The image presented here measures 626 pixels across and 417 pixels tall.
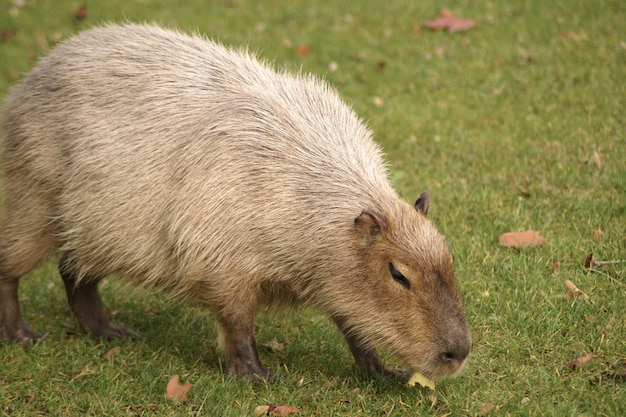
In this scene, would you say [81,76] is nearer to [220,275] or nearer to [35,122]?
[35,122]

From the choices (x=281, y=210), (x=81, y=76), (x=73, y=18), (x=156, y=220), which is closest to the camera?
(x=281, y=210)

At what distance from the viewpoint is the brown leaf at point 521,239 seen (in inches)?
212

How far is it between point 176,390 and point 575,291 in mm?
2277

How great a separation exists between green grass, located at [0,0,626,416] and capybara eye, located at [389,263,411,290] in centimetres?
63

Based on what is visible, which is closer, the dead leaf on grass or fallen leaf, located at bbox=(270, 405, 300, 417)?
the dead leaf on grass

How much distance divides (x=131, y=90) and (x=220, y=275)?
1201 mm

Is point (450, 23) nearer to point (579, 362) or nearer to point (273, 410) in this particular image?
point (579, 362)

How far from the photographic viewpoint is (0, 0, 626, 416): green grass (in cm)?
424

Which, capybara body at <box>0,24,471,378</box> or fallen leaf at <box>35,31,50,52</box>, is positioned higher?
capybara body at <box>0,24,471,378</box>

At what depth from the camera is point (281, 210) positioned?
4.18 m

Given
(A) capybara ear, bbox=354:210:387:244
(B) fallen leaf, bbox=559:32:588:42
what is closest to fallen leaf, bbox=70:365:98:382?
(A) capybara ear, bbox=354:210:387:244

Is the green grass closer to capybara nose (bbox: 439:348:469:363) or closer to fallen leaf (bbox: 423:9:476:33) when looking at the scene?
fallen leaf (bbox: 423:9:476:33)

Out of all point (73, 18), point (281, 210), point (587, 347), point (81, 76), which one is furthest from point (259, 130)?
point (73, 18)

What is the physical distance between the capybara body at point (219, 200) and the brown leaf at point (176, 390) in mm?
270
